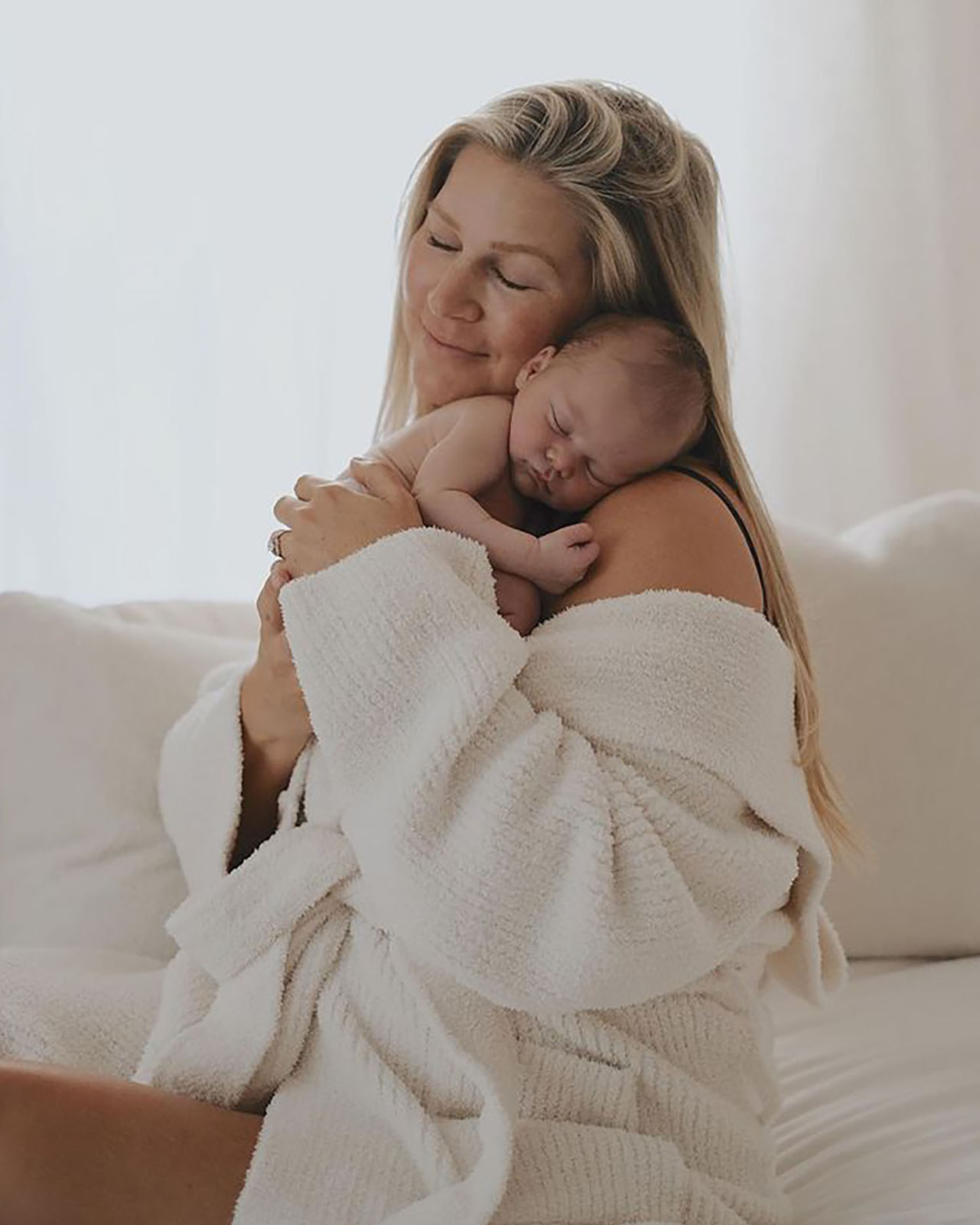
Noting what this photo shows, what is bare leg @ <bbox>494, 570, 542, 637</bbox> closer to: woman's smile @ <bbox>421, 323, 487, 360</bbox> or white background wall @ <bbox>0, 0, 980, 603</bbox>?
woman's smile @ <bbox>421, 323, 487, 360</bbox>

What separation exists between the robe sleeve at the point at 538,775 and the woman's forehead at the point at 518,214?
0.33 metres

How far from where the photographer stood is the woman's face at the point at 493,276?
1.47 m

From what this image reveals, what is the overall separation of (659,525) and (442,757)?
0.96 ft

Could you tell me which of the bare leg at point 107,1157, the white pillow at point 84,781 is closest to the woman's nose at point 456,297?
the white pillow at point 84,781

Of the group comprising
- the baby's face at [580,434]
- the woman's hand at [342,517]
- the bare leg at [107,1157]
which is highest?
the baby's face at [580,434]

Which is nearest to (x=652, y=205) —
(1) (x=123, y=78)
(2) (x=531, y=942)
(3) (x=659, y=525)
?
(3) (x=659, y=525)

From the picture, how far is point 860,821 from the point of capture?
6.24 feet

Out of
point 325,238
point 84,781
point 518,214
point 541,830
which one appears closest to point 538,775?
point 541,830

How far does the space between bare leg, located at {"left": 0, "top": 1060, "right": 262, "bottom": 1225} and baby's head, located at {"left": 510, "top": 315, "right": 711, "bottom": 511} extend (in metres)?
0.57

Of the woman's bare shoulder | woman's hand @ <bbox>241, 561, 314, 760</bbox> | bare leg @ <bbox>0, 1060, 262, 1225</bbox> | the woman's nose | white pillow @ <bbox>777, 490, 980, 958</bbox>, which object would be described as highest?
the woman's nose

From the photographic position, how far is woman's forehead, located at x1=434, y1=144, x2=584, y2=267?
146cm

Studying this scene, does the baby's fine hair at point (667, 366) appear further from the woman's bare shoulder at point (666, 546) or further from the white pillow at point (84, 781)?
the white pillow at point (84, 781)

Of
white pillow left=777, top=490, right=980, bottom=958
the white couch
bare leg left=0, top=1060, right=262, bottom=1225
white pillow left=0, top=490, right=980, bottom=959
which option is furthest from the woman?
white pillow left=777, top=490, right=980, bottom=958

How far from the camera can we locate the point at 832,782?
158 cm
